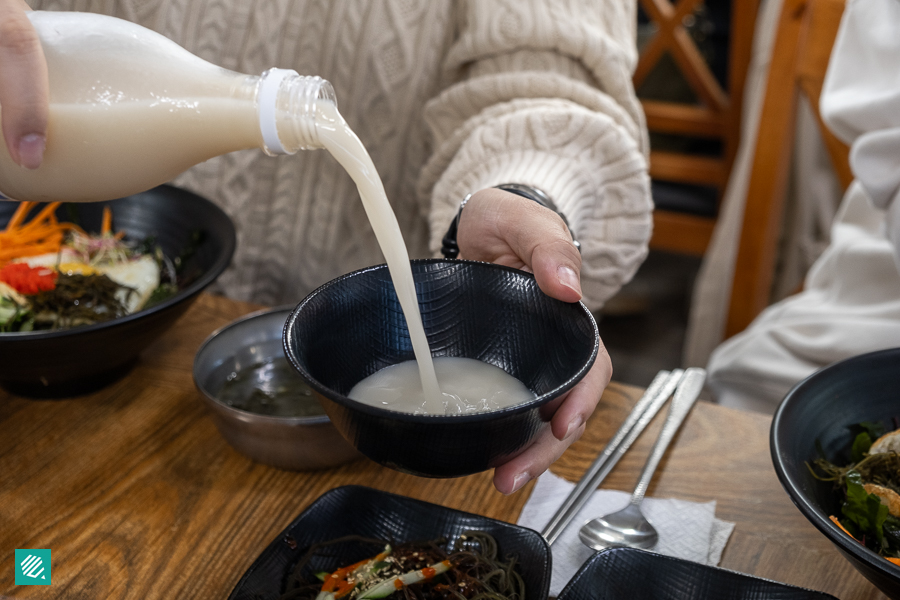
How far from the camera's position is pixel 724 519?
38.2 inches

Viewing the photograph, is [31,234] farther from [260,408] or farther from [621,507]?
[621,507]

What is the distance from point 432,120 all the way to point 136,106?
33.9 inches

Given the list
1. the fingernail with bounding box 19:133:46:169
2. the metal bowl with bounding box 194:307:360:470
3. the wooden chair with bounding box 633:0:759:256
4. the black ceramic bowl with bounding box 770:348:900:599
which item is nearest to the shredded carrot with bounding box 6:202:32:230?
the metal bowl with bounding box 194:307:360:470

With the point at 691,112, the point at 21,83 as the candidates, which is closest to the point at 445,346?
the point at 21,83

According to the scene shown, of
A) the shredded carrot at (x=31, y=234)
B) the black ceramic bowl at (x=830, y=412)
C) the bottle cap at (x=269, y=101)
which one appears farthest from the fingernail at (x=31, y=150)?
the black ceramic bowl at (x=830, y=412)

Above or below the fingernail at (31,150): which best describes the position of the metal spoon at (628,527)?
below

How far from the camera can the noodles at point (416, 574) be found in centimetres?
79

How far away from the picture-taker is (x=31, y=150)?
694mm

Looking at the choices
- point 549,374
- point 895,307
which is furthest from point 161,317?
point 895,307

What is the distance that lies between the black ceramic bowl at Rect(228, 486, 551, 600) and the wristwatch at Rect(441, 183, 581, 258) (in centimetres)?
38

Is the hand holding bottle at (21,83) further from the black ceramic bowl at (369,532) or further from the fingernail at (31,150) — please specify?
the black ceramic bowl at (369,532)

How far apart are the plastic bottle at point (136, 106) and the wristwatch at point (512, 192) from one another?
0.35m

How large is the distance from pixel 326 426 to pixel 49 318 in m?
0.57

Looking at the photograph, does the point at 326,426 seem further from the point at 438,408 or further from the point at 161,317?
the point at 161,317
